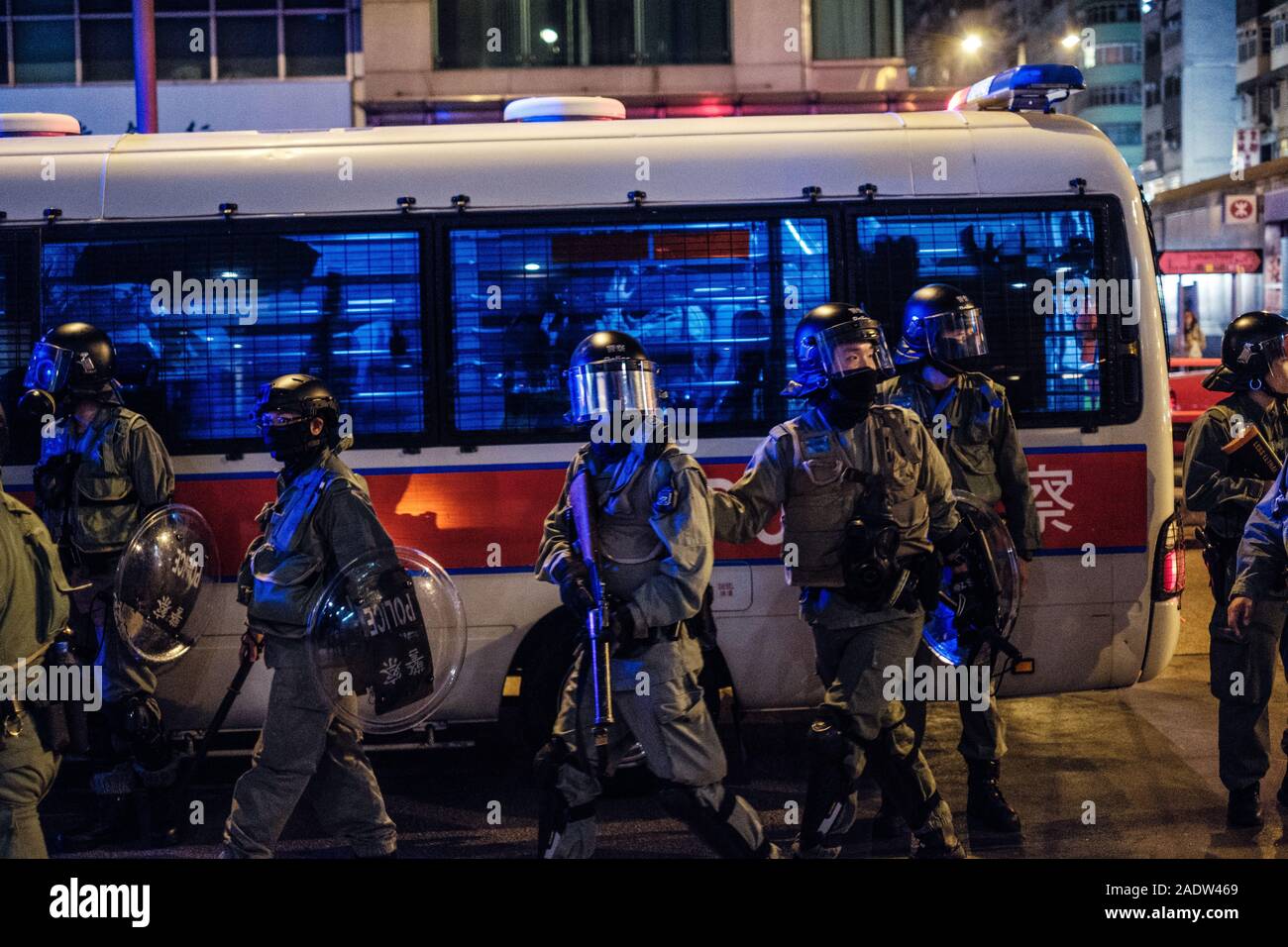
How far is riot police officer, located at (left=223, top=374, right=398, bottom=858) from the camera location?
5.20 m

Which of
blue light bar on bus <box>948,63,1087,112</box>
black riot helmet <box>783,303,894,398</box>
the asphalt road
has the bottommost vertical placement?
the asphalt road

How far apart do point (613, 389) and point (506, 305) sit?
1.88 metres

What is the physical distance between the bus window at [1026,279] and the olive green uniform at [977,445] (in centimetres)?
56

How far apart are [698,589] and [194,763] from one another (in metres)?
2.77

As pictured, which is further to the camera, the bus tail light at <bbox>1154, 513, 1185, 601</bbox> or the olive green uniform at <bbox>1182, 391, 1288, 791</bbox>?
the bus tail light at <bbox>1154, 513, 1185, 601</bbox>

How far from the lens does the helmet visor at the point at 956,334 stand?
20.2 ft

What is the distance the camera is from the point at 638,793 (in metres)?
6.82

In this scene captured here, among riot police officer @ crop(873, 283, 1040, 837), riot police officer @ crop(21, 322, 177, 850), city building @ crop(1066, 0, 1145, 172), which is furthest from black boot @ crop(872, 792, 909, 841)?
city building @ crop(1066, 0, 1145, 172)

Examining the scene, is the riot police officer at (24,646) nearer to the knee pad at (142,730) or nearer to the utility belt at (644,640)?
the knee pad at (142,730)

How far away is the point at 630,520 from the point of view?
4.95 meters

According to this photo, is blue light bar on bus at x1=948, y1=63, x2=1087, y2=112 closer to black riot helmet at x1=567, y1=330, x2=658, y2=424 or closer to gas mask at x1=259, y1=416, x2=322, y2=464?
black riot helmet at x1=567, y1=330, x2=658, y2=424

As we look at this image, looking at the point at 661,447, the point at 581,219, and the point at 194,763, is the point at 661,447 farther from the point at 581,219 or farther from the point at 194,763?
the point at 194,763

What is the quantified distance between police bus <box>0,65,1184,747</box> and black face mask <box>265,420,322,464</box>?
1.31 m

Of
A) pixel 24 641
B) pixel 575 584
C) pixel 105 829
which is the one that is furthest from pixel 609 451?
pixel 105 829
